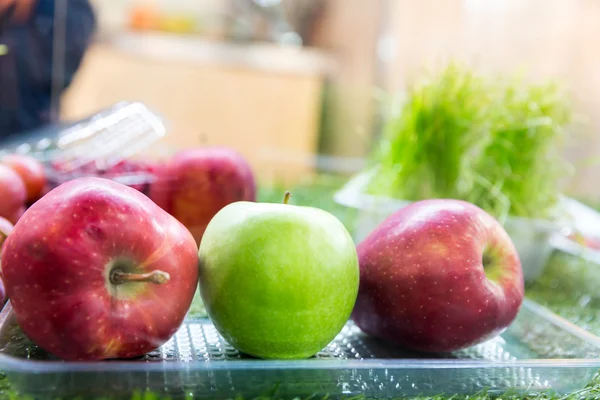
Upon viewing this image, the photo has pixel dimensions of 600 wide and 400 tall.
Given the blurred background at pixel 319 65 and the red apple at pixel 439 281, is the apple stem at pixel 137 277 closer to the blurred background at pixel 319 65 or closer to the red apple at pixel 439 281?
the red apple at pixel 439 281

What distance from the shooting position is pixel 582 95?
241cm

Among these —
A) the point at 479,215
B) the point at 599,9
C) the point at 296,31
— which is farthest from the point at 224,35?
the point at 479,215

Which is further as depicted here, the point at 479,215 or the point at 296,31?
the point at 296,31

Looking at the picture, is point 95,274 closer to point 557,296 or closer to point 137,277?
point 137,277

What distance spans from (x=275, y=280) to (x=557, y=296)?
58cm

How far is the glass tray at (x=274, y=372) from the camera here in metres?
0.38

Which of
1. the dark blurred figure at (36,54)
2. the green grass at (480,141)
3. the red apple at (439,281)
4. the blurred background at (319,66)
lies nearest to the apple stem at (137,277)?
the red apple at (439,281)

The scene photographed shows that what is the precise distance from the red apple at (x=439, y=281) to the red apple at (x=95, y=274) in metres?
0.18

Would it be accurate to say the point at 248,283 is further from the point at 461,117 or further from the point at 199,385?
the point at 461,117

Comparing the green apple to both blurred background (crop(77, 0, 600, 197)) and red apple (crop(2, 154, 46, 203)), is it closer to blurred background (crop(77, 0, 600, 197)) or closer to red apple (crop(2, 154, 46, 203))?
red apple (crop(2, 154, 46, 203))

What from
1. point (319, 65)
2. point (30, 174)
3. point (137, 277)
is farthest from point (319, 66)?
point (137, 277)

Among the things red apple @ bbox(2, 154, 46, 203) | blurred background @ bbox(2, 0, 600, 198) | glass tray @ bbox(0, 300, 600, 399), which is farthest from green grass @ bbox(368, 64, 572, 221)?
blurred background @ bbox(2, 0, 600, 198)

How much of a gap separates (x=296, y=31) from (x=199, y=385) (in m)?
3.32

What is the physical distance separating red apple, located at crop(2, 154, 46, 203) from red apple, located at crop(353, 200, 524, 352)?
0.40m
